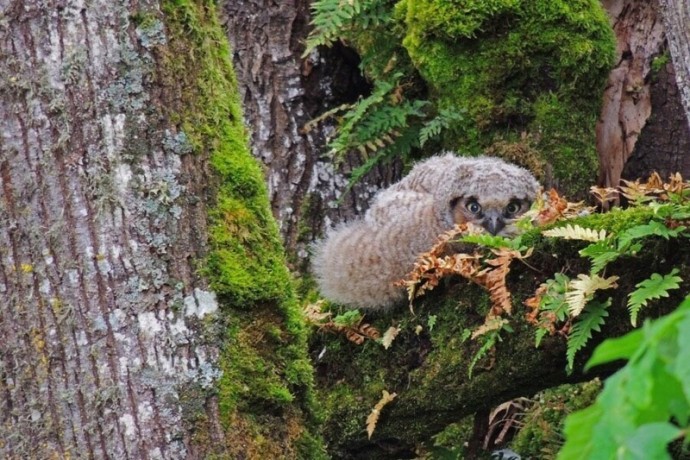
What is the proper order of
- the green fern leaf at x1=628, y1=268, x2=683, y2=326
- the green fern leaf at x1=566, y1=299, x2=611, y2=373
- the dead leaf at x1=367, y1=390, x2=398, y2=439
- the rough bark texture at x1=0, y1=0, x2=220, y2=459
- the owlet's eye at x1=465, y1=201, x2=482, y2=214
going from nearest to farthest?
the rough bark texture at x1=0, y1=0, x2=220, y2=459, the green fern leaf at x1=628, y1=268, x2=683, y2=326, the green fern leaf at x1=566, y1=299, x2=611, y2=373, the dead leaf at x1=367, y1=390, x2=398, y2=439, the owlet's eye at x1=465, y1=201, x2=482, y2=214

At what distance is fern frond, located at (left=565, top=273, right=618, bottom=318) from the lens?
341 cm

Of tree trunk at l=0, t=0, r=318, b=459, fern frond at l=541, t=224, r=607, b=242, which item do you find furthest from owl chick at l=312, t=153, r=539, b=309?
tree trunk at l=0, t=0, r=318, b=459

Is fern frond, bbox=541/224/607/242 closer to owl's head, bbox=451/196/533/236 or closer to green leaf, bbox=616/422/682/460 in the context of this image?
owl's head, bbox=451/196/533/236

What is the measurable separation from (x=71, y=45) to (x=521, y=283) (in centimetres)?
191

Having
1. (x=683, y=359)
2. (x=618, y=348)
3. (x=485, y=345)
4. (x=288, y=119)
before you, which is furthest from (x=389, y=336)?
(x=683, y=359)

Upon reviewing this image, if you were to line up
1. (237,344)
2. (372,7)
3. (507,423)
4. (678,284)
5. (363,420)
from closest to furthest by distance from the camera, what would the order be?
(237,344)
(678,284)
(363,420)
(507,423)
(372,7)

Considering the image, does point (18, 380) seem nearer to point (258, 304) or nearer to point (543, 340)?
point (258, 304)

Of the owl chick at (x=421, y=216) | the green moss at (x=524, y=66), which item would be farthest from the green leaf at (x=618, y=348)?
the green moss at (x=524, y=66)

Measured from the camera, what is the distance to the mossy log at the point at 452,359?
3539mm

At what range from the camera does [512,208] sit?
5.03 metres

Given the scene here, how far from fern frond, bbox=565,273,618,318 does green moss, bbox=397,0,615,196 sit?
1.97 meters

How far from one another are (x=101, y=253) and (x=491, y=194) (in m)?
2.52

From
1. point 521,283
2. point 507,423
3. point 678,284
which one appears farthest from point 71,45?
point 507,423

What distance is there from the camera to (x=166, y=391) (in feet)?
9.52
